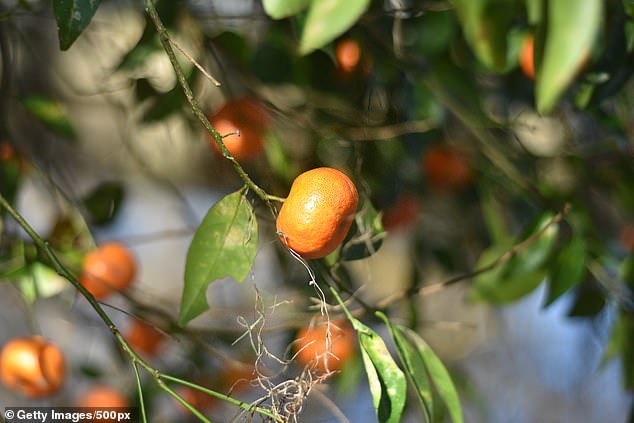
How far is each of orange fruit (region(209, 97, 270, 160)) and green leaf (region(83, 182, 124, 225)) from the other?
22 centimetres

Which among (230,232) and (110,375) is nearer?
(230,232)

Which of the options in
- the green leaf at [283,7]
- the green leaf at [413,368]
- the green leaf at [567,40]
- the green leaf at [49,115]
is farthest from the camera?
the green leaf at [49,115]

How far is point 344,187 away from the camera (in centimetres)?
45

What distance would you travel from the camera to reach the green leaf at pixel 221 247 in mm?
479

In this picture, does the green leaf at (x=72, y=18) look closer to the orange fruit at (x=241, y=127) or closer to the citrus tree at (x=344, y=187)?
the citrus tree at (x=344, y=187)

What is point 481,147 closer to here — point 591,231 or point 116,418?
point 591,231

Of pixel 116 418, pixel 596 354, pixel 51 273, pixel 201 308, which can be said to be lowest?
pixel 596 354

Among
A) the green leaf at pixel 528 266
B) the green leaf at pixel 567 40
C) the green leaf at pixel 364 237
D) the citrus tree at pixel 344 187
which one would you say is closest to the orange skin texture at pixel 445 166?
the citrus tree at pixel 344 187

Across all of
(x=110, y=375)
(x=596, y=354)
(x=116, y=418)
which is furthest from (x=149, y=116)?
(x=596, y=354)

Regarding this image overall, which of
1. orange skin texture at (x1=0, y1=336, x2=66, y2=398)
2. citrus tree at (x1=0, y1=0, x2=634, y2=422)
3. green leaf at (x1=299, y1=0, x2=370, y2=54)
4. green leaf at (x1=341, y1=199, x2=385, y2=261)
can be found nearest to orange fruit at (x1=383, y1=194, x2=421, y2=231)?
citrus tree at (x1=0, y1=0, x2=634, y2=422)

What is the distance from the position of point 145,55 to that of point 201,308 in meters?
0.27

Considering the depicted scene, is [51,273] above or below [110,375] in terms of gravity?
above

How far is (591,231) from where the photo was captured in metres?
0.86

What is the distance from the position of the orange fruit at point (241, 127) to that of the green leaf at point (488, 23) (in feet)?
1.12
